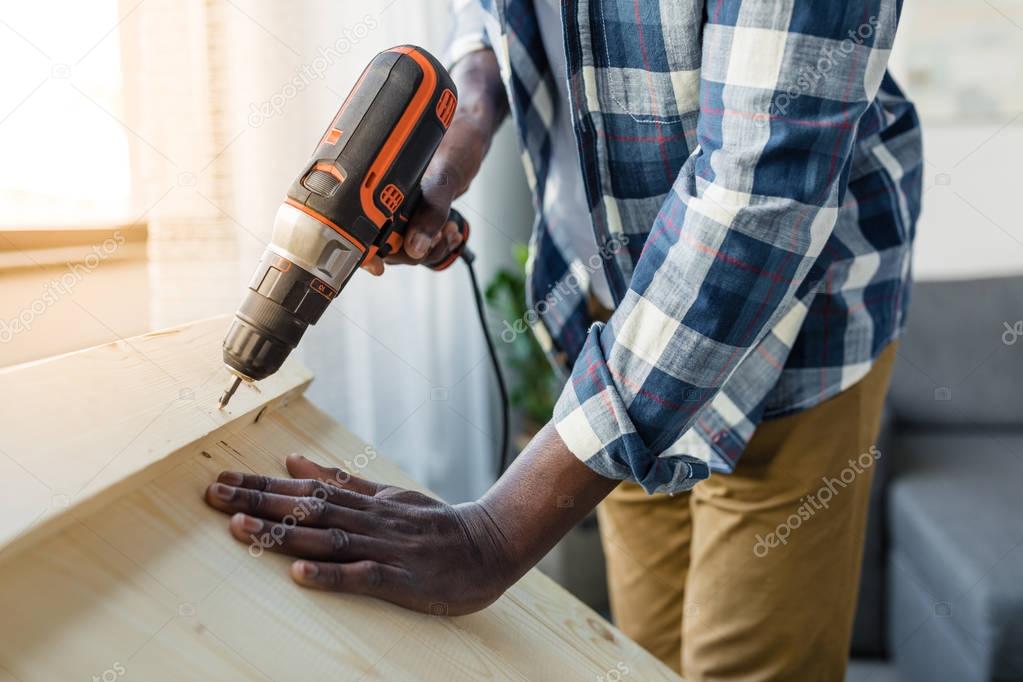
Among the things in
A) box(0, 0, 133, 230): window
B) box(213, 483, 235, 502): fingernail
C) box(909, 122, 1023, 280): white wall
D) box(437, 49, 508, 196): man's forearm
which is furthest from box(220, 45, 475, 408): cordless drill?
box(909, 122, 1023, 280): white wall

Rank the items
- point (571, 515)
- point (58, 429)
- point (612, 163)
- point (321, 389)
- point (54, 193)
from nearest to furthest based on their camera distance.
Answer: point (58, 429) < point (571, 515) < point (612, 163) < point (54, 193) < point (321, 389)

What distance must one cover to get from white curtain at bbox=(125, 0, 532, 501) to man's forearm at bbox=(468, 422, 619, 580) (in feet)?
2.67

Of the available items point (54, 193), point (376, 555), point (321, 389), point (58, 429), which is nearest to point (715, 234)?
point (376, 555)

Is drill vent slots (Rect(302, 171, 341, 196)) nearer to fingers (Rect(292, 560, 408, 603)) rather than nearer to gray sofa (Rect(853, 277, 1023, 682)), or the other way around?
fingers (Rect(292, 560, 408, 603))

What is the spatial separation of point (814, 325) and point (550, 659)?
1.45 feet

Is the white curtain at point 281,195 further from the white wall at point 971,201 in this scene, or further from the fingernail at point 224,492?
the white wall at point 971,201

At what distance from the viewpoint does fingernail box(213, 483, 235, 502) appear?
58cm

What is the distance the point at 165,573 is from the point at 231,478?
0.11 m

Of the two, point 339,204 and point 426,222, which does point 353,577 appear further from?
point 426,222

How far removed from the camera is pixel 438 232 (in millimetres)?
883

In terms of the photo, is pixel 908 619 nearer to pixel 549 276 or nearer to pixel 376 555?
pixel 549 276

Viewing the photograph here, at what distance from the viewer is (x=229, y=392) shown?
668 mm

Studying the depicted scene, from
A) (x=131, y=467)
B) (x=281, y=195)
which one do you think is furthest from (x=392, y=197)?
(x=281, y=195)

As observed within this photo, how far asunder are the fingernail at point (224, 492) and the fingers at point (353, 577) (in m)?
0.07
